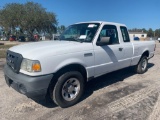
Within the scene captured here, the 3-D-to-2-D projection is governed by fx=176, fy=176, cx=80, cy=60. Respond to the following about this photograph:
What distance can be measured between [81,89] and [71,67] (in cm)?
66

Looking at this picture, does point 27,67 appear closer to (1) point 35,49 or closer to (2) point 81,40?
(1) point 35,49

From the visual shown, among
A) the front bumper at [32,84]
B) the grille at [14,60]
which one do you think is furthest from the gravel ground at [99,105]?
the grille at [14,60]

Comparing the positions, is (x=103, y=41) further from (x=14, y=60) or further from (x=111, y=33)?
(x=14, y=60)

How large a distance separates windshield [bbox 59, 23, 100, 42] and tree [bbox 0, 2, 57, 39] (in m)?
43.7

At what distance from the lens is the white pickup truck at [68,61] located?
3.59 m

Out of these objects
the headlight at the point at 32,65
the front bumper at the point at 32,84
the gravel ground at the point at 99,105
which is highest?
the headlight at the point at 32,65

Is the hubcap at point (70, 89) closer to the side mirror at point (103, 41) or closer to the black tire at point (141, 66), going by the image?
the side mirror at point (103, 41)

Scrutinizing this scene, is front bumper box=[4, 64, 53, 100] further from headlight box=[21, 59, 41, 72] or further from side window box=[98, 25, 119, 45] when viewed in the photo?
side window box=[98, 25, 119, 45]

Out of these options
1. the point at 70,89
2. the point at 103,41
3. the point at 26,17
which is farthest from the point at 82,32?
the point at 26,17

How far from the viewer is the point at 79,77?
4.30 meters

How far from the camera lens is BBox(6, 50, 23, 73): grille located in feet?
12.2

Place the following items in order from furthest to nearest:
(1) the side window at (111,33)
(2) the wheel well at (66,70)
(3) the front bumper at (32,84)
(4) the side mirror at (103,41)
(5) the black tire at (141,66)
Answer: (5) the black tire at (141,66)
(1) the side window at (111,33)
(4) the side mirror at (103,41)
(2) the wheel well at (66,70)
(3) the front bumper at (32,84)

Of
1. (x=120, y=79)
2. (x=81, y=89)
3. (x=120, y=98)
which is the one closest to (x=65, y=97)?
(x=81, y=89)

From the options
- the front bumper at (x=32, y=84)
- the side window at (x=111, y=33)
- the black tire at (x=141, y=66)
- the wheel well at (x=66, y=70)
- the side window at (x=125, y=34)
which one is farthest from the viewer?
the black tire at (x=141, y=66)
